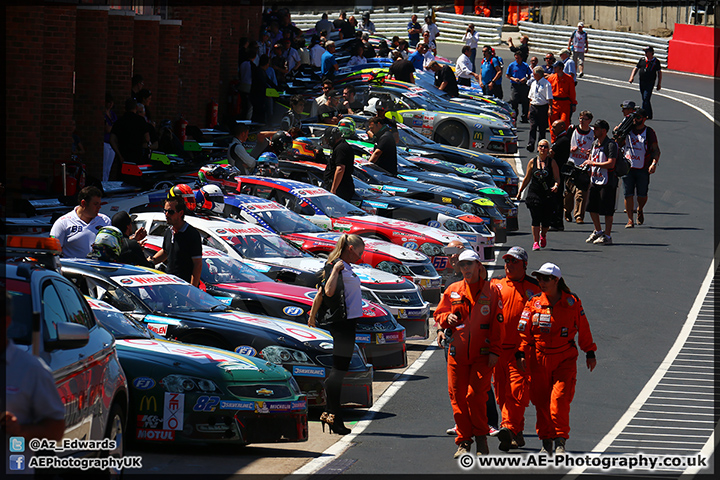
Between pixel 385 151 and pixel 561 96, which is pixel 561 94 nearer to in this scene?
pixel 561 96

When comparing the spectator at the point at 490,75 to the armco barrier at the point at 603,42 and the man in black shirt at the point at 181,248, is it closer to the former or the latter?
the armco barrier at the point at 603,42

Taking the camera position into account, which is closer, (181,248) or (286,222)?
(181,248)

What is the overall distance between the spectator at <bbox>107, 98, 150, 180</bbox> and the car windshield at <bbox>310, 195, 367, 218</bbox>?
3.42m

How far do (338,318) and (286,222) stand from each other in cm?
551

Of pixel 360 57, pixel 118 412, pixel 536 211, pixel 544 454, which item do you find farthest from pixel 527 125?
pixel 118 412

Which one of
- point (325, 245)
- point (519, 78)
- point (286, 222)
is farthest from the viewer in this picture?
point (519, 78)

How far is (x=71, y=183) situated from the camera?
16641mm

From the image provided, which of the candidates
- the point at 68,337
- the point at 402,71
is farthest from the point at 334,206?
the point at 402,71

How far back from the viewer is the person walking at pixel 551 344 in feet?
29.9

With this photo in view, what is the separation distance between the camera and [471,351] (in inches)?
352

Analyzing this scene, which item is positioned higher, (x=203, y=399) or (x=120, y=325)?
(x=120, y=325)

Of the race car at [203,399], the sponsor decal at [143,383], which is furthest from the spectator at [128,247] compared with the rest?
the sponsor decal at [143,383]

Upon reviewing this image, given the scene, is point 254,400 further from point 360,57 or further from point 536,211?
point 360,57

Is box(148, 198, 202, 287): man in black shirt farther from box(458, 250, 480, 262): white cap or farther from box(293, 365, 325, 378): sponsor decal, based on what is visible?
box(458, 250, 480, 262): white cap
